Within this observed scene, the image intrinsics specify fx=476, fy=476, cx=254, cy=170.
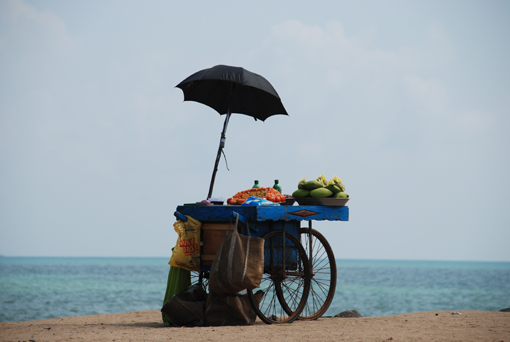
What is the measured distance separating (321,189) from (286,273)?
124 centimetres

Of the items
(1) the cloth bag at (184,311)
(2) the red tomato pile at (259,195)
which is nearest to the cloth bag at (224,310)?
(1) the cloth bag at (184,311)

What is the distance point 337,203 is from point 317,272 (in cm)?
105

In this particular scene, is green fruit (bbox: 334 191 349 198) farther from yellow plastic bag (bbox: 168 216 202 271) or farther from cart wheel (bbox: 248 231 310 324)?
yellow plastic bag (bbox: 168 216 202 271)

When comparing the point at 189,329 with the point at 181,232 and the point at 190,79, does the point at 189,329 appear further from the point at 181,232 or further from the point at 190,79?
the point at 190,79

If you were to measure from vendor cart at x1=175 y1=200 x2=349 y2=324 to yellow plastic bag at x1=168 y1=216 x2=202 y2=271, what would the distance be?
105 millimetres

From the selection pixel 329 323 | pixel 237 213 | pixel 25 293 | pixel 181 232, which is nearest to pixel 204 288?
pixel 181 232

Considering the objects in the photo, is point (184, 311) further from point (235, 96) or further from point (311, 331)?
point (235, 96)

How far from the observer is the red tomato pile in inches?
259

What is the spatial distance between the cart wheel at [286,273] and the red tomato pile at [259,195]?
21.8 inches

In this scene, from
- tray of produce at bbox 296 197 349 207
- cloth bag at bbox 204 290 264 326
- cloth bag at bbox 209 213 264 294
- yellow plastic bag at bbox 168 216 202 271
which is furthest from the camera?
tray of produce at bbox 296 197 349 207

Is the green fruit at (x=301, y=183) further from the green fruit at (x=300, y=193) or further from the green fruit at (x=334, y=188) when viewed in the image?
the green fruit at (x=334, y=188)

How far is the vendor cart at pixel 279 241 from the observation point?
604 centimetres

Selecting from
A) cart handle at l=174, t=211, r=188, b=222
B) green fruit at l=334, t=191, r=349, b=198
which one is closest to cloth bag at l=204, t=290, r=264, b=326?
cart handle at l=174, t=211, r=188, b=222

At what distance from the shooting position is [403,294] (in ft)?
105
